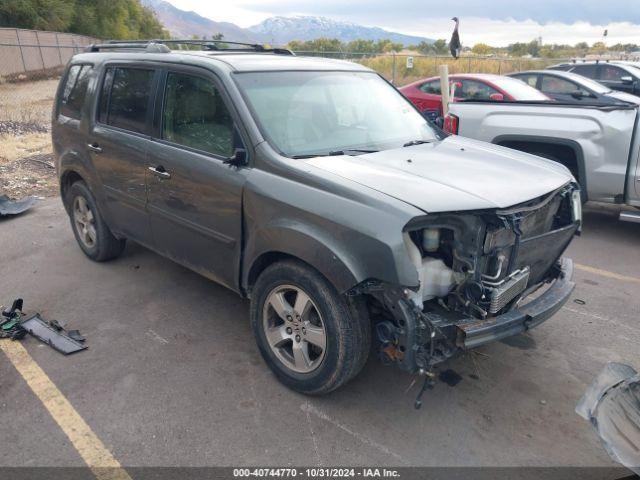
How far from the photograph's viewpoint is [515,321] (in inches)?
116

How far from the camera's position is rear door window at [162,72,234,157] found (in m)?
3.59

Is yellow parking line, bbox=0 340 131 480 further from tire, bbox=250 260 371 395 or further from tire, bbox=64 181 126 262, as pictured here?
tire, bbox=64 181 126 262

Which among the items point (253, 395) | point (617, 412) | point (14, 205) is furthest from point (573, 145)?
point (14, 205)

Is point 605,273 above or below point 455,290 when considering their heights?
below

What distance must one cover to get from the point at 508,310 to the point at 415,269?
83cm

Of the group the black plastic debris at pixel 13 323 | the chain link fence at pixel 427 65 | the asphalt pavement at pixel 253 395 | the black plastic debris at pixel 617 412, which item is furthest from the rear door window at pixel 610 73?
the black plastic debris at pixel 13 323

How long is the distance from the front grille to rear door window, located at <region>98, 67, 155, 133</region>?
2.88 metres

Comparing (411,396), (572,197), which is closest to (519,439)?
(411,396)

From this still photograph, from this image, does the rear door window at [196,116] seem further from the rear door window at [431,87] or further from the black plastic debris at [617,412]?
the rear door window at [431,87]

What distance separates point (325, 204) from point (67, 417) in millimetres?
1942

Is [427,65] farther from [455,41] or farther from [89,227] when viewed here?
[89,227]

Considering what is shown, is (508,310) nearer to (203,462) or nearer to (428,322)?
(428,322)

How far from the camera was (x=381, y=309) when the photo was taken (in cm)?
303

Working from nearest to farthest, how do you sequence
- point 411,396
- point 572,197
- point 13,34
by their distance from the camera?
point 411,396, point 572,197, point 13,34
